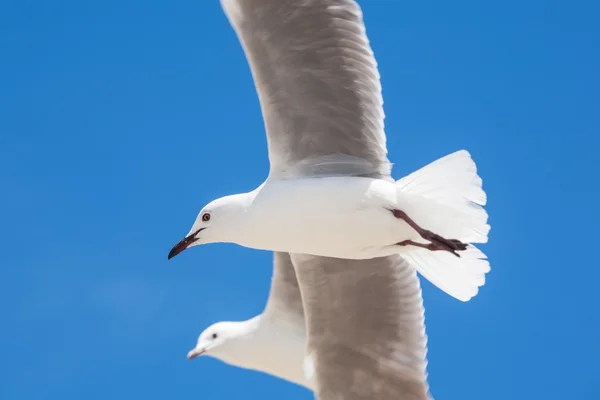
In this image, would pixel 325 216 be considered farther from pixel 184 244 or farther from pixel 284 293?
pixel 284 293

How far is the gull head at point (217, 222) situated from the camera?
8047mm

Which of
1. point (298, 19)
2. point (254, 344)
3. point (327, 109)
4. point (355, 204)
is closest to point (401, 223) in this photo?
point (355, 204)

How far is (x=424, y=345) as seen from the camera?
8.87 metres

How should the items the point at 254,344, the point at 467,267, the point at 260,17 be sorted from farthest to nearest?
the point at 254,344, the point at 467,267, the point at 260,17

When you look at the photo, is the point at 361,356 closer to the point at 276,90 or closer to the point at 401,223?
the point at 401,223

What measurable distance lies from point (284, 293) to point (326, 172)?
7.08 feet

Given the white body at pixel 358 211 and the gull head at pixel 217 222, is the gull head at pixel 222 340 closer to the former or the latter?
the gull head at pixel 217 222

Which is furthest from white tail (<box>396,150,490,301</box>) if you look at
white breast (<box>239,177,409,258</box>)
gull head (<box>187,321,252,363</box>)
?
gull head (<box>187,321,252,363</box>)

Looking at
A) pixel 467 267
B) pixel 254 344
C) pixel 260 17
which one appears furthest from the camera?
pixel 254 344

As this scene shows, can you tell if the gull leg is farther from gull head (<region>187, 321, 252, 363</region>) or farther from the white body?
gull head (<region>187, 321, 252, 363</region>)

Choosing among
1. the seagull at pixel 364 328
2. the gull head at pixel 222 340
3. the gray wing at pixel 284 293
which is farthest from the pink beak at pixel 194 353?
the seagull at pixel 364 328

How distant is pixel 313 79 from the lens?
26.1 feet

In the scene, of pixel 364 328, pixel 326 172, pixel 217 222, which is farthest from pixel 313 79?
pixel 364 328

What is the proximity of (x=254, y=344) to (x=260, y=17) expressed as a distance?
3.75 m
